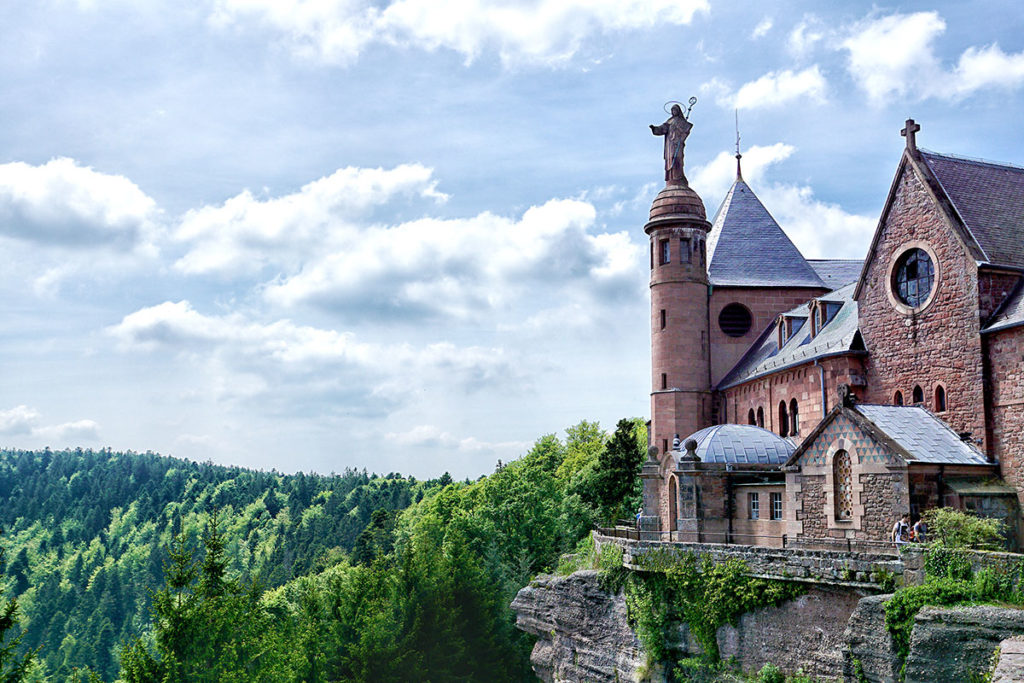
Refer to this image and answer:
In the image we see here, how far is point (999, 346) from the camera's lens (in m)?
31.9

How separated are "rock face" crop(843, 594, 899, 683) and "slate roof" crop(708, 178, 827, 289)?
2966 cm

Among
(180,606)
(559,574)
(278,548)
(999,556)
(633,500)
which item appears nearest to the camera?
(999,556)

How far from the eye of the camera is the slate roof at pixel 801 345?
4031 cm

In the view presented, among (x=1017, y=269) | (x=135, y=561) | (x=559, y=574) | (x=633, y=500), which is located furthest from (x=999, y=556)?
(x=135, y=561)

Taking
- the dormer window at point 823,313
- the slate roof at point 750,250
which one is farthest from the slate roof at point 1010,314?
the slate roof at point 750,250

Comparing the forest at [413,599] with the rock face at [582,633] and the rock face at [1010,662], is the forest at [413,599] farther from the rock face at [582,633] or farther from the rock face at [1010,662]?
the rock face at [1010,662]

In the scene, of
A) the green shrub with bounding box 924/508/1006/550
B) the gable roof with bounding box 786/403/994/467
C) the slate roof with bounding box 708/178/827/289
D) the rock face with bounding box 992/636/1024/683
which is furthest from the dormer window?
the rock face with bounding box 992/636/1024/683

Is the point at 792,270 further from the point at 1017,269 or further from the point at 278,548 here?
the point at 278,548

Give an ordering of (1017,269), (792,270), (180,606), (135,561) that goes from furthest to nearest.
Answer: (135,561)
(792,270)
(1017,269)
(180,606)

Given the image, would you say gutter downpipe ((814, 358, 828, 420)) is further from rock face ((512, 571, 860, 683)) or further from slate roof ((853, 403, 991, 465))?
rock face ((512, 571, 860, 683))

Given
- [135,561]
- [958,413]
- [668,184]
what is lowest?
[135,561]

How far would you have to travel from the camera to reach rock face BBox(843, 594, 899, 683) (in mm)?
24781

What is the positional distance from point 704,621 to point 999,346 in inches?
531

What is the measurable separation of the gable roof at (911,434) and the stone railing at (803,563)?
4.48m
